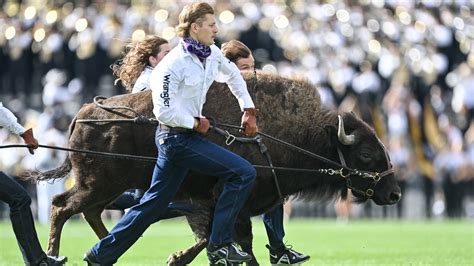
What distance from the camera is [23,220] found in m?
10.4

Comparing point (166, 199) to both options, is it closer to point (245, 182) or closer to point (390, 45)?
point (245, 182)

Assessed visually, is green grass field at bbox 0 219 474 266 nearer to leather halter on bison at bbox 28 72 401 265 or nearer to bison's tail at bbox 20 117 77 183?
bison's tail at bbox 20 117 77 183

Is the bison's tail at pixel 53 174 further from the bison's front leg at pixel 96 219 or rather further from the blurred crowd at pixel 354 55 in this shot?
the blurred crowd at pixel 354 55

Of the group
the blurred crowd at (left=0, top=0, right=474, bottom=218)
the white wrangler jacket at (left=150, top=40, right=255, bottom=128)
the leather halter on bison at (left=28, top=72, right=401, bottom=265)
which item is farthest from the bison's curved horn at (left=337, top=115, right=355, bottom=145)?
the blurred crowd at (left=0, top=0, right=474, bottom=218)

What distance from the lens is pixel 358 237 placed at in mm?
18281

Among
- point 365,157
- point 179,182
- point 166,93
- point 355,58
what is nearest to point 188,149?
point 179,182

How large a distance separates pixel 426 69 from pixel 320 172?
13.2 metres

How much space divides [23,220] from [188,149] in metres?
1.64

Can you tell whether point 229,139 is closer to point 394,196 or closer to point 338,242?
point 394,196

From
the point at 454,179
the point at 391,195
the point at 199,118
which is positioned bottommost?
the point at 454,179

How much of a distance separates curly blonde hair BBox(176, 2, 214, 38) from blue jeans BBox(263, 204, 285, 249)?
8.55 ft

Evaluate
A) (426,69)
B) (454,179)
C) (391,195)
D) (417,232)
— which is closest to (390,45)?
(426,69)

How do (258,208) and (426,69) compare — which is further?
(426,69)

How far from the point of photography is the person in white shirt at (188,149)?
966 centimetres
